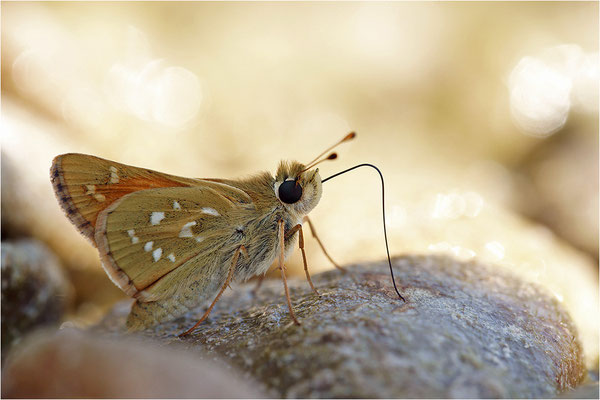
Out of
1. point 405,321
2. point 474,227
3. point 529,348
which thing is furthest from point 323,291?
point 474,227

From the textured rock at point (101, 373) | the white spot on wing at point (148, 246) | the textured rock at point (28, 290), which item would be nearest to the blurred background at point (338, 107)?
the textured rock at point (28, 290)

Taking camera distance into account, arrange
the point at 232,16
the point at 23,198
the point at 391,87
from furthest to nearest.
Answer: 1. the point at 232,16
2. the point at 391,87
3. the point at 23,198

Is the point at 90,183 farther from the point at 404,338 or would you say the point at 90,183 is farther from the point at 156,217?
the point at 404,338

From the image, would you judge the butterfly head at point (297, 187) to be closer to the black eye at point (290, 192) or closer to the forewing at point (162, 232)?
the black eye at point (290, 192)

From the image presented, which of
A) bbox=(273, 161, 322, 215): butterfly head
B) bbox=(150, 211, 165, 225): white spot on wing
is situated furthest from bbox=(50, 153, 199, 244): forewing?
bbox=(273, 161, 322, 215): butterfly head

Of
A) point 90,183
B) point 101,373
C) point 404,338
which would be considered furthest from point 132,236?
point 404,338

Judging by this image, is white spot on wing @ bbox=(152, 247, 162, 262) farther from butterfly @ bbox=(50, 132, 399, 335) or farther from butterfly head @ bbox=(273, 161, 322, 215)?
butterfly head @ bbox=(273, 161, 322, 215)

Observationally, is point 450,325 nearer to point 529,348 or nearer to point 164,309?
point 529,348
